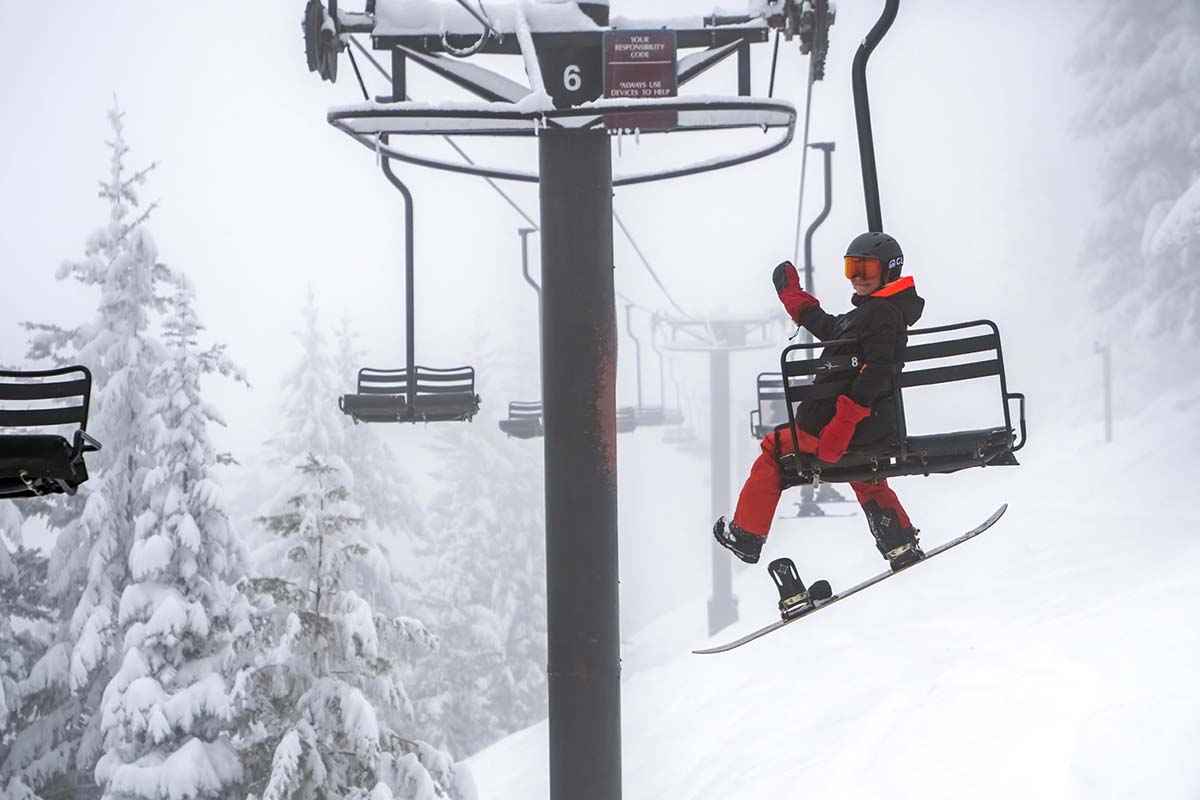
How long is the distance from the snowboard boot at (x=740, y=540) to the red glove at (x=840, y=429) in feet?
2.02

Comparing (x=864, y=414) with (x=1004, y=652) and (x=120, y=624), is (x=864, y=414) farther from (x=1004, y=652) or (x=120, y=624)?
(x=120, y=624)

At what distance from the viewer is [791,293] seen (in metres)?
5.38

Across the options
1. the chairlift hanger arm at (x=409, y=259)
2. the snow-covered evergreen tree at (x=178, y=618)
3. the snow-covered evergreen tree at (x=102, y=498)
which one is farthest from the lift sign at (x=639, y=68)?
the snow-covered evergreen tree at (x=102, y=498)

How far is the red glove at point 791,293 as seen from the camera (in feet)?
17.6

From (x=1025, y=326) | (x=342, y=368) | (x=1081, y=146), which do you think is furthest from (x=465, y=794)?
(x=1025, y=326)

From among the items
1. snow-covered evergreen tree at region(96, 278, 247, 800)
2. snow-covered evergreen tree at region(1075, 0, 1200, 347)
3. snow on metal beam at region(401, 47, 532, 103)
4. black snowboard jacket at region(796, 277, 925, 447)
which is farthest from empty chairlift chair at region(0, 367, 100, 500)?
snow-covered evergreen tree at region(1075, 0, 1200, 347)

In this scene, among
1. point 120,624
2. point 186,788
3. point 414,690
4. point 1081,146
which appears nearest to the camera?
point 186,788

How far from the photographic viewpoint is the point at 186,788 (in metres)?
13.2

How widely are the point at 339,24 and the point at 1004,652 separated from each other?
10.0 m

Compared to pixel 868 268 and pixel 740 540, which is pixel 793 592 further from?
pixel 868 268

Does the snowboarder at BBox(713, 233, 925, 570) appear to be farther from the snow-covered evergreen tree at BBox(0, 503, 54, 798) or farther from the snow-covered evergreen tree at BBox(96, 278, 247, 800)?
the snow-covered evergreen tree at BBox(0, 503, 54, 798)

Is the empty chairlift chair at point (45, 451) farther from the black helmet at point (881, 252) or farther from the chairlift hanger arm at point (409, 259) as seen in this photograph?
the black helmet at point (881, 252)

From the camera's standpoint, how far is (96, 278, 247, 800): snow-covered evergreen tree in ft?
43.3

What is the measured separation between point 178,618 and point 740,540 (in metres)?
10.1
